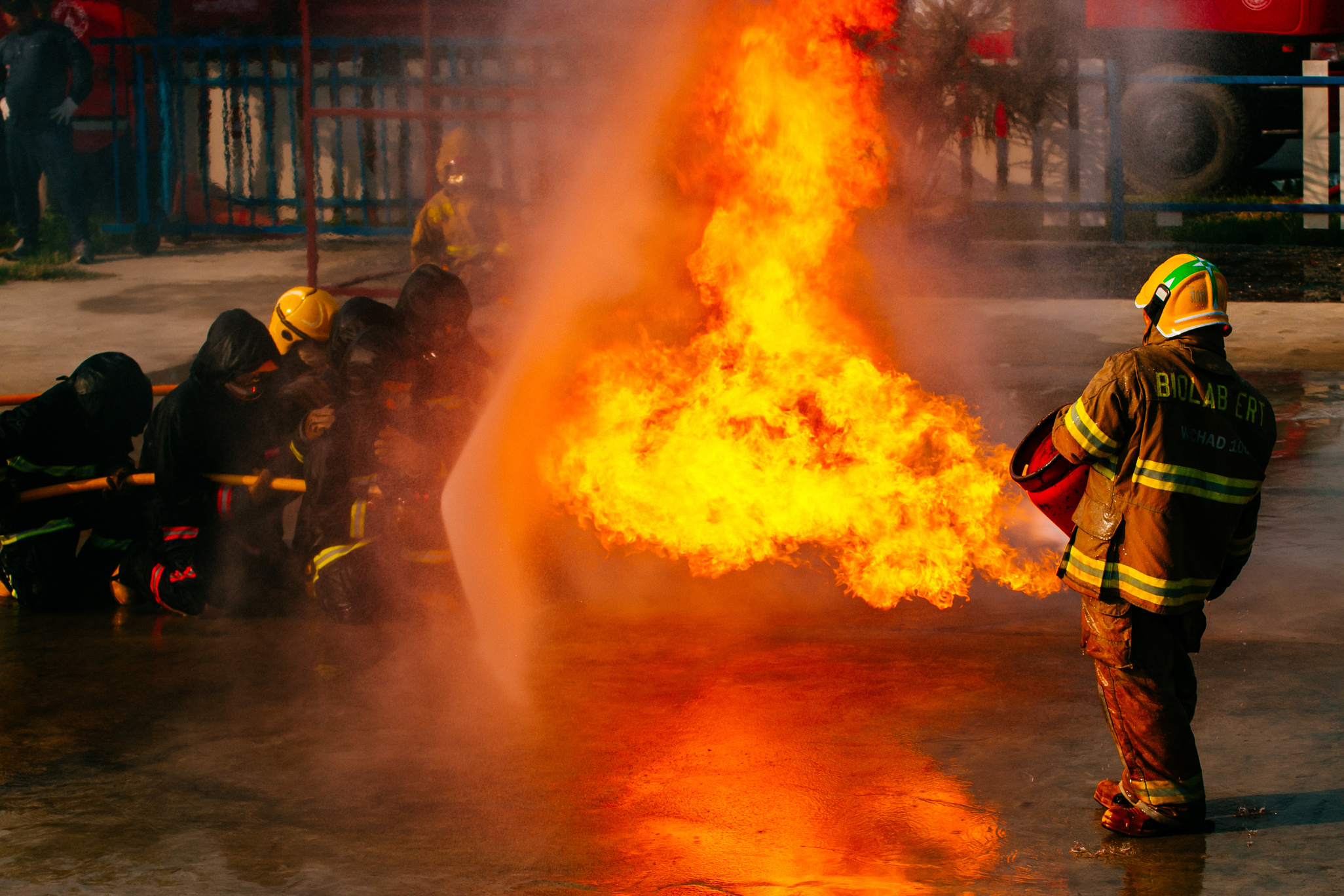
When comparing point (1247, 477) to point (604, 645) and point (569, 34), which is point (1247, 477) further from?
point (569, 34)

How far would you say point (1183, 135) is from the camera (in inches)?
→ 668

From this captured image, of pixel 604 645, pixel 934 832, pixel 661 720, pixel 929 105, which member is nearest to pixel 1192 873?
pixel 934 832

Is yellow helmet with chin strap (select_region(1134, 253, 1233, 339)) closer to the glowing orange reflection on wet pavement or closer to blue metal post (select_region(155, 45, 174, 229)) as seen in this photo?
the glowing orange reflection on wet pavement

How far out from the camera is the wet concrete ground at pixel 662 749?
3637 mm

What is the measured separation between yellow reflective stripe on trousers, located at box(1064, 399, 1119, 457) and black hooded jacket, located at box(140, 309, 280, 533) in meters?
3.88

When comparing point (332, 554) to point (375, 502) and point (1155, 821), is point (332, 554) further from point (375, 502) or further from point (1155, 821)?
point (1155, 821)

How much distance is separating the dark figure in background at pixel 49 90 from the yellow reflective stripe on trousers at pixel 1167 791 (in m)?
13.1

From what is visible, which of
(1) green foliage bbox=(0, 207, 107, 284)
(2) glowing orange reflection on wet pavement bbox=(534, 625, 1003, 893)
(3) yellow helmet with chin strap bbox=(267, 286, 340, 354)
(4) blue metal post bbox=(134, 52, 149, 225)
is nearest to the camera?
(2) glowing orange reflection on wet pavement bbox=(534, 625, 1003, 893)

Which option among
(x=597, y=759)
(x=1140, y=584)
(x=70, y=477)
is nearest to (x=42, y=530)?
(x=70, y=477)

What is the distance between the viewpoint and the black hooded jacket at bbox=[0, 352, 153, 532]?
19.7 feet

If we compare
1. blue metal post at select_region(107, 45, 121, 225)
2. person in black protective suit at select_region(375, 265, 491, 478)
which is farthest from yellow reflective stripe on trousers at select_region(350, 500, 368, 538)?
blue metal post at select_region(107, 45, 121, 225)

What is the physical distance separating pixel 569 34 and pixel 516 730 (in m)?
10.4

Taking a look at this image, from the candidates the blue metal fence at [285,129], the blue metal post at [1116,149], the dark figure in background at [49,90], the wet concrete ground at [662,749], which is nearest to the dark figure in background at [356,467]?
the wet concrete ground at [662,749]

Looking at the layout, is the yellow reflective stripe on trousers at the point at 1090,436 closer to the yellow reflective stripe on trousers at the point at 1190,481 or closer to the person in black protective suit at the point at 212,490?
the yellow reflective stripe on trousers at the point at 1190,481
